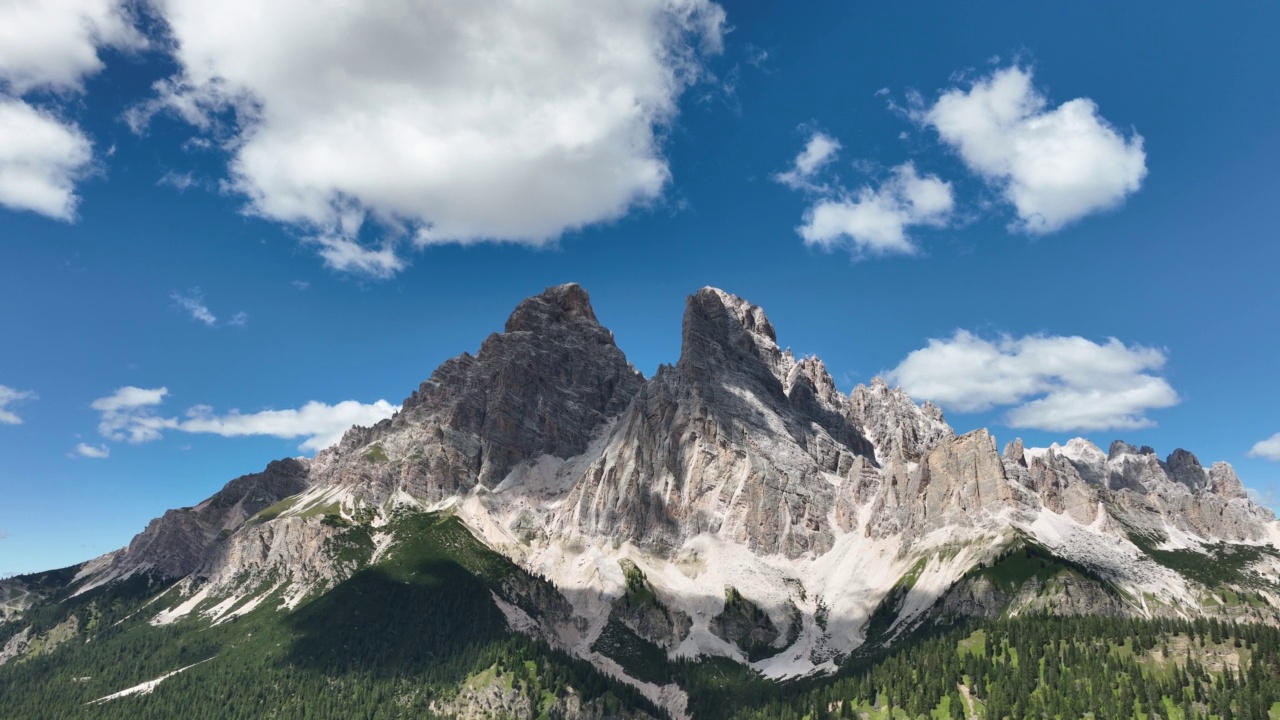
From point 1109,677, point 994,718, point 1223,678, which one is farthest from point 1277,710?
point 994,718

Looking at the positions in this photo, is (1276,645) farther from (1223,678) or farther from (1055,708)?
(1055,708)

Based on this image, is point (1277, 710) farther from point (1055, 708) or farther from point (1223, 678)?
point (1055, 708)

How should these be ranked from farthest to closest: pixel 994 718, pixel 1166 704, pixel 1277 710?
pixel 994 718, pixel 1166 704, pixel 1277 710

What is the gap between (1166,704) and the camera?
186625 millimetres

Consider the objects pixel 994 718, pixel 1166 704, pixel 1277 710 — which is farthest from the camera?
pixel 994 718

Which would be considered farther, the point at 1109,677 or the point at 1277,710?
the point at 1109,677

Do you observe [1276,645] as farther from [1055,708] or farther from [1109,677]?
[1055,708]

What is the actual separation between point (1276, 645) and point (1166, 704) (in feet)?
98.5

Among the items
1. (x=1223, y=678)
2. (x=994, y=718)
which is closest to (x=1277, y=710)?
(x=1223, y=678)

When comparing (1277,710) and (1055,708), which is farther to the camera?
(1055,708)

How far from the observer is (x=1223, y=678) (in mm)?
188250

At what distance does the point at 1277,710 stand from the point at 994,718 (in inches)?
2153

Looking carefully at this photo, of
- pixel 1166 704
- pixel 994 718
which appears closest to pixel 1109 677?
pixel 1166 704

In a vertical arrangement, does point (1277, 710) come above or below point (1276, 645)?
below
